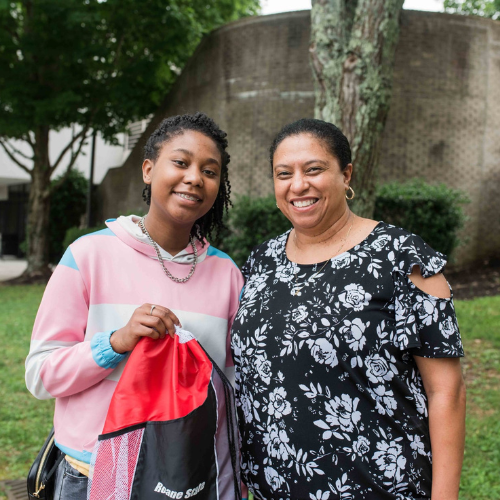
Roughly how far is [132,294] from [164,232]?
0.98 feet

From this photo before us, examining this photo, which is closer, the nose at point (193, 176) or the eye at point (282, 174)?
the nose at point (193, 176)

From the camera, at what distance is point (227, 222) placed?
10.3 meters

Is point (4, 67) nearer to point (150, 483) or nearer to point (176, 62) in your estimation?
point (176, 62)

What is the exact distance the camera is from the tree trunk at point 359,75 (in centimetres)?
486

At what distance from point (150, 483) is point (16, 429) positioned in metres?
3.68

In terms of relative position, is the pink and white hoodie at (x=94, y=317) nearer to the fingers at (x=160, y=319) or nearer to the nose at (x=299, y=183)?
the fingers at (x=160, y=319)

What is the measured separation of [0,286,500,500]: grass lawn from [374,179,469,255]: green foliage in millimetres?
1725

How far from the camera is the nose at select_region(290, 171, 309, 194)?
2.07 metres

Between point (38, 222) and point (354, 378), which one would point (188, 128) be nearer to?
point (354, 378)

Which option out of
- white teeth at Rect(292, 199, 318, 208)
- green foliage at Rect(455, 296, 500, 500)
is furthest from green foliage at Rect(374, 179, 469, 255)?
white teeth at Rect(292, 199, 318, 208)

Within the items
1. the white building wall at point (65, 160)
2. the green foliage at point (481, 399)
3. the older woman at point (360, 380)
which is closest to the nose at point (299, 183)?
the older woman at point (360, 380)

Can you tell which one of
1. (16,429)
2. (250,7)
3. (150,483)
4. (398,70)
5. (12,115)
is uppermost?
(250,7)

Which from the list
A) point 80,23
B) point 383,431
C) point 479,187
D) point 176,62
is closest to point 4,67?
Result: point 80,23

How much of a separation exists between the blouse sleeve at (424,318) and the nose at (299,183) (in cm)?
50
